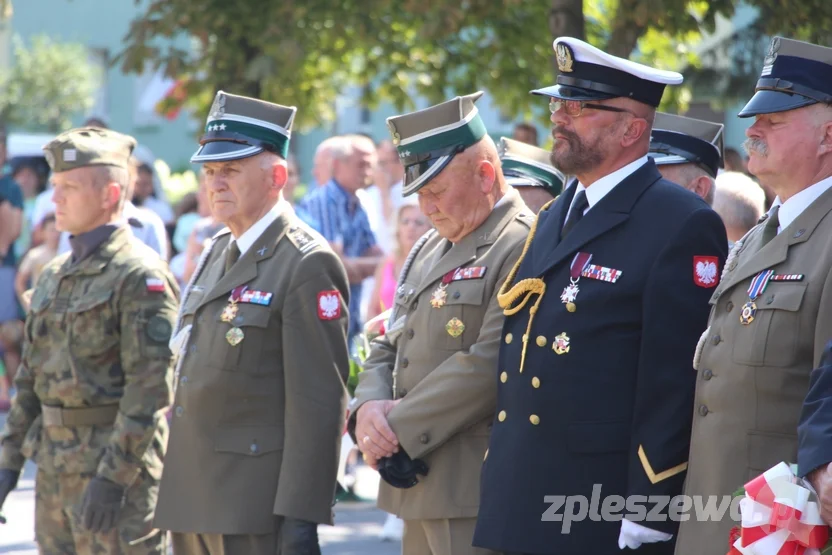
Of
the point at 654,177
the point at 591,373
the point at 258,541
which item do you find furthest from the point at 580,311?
the point at 258,541

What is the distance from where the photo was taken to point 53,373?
218 inches

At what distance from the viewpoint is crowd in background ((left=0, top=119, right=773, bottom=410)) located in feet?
27.8

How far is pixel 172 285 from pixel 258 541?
53.9 inches

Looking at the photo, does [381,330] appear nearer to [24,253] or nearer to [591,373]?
[591,373]

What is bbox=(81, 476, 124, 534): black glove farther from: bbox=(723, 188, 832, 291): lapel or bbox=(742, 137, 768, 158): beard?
bbox=(742, 137, 768, 158): beard

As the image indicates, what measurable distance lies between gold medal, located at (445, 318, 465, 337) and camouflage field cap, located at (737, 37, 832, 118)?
1253mm

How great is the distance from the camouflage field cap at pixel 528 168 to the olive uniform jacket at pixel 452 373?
1.00 metres

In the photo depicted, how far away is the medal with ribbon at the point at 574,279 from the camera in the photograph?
152 inches

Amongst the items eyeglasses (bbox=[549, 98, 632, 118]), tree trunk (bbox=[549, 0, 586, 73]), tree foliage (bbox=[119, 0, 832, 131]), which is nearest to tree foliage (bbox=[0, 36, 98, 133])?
tree foliage (bbox=[119, 0, 832, 131])

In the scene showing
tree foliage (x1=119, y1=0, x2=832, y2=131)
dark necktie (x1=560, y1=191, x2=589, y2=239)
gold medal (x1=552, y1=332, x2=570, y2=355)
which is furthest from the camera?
tree foliage (x1=119, y1=0, x2=832, y2=131)

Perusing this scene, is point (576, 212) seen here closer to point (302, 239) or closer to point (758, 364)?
point (758, 364)

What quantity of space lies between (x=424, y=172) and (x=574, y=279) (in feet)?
2.86

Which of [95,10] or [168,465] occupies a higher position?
[95,10]

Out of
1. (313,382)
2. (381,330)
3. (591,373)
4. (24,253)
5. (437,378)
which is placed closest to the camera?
(591,373)
